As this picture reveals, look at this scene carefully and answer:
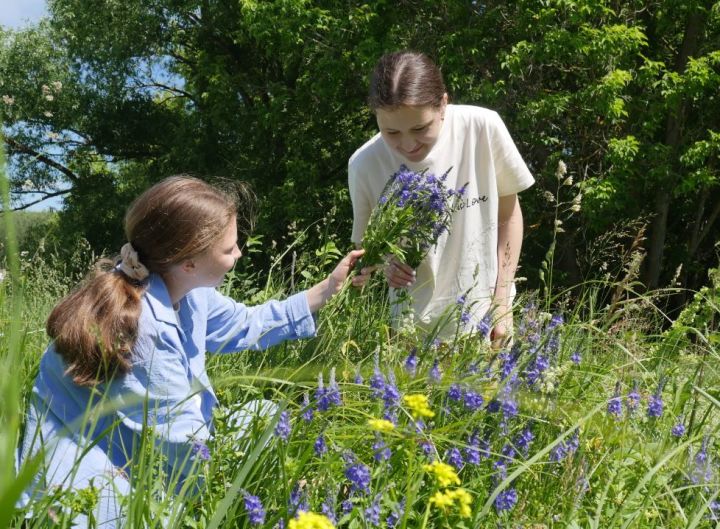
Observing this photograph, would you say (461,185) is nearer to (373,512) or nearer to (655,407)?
(655,407)

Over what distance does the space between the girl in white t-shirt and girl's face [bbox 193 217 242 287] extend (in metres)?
0.60

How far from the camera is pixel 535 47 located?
10367mm

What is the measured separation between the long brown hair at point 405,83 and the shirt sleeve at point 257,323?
0.75m

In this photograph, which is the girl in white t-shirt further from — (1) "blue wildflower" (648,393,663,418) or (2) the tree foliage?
(2) the tree foliage

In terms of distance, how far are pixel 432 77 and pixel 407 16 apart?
1058 cm

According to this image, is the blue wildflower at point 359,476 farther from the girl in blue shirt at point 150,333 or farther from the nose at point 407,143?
the nose at point 407,143

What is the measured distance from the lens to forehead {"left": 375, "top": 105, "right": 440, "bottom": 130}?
104 inches

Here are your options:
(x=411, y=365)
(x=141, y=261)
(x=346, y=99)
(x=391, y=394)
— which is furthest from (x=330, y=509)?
(x=346, y=99)

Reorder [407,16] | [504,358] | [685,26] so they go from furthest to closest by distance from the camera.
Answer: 1. [407,16]
2. [685,26]
3. [504,358]

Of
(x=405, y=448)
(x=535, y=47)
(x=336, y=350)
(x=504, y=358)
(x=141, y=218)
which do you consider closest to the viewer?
(x=405, y=448)

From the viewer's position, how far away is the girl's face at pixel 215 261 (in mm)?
2348

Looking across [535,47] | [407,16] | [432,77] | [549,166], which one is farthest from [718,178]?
[432,77]

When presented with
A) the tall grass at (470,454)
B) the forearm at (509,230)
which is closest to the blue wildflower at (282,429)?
the tall grass at (470,454)

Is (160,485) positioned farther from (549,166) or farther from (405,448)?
(549,166)
